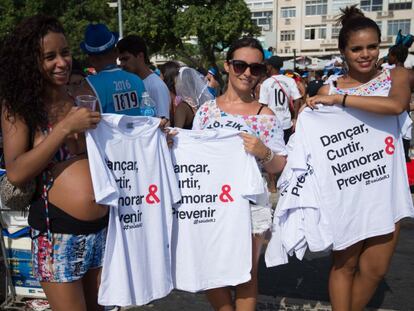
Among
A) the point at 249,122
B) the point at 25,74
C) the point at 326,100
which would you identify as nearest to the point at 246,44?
the point at 249,122

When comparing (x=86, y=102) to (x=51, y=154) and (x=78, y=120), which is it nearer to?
(x=78, y=120)

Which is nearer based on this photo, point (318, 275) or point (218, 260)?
point (218, 260)

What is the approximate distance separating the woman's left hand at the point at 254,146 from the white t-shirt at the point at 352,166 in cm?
29

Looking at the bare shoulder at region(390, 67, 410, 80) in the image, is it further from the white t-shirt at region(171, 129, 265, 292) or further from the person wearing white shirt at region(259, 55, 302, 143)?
the person wearing white shirt at region(259, 55, 302, 143)

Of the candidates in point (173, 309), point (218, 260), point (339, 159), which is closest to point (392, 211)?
point (339, 159)

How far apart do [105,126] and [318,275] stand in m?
2.98

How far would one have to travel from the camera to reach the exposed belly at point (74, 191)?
2.30 metres

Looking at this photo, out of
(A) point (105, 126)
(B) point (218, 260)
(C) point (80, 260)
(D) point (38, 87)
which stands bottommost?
(B) point (218, 260)

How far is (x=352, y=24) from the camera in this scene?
2926 millimetres

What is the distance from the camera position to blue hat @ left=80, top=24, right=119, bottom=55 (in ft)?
12.5

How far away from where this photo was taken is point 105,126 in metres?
2.46

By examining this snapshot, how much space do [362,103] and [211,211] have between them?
1.14 m

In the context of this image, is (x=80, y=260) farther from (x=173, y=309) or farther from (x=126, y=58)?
(x=126, y=58)

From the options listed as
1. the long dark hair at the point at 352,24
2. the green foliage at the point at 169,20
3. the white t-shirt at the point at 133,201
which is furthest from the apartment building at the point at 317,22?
the white t-shirt at the point at 133,201
